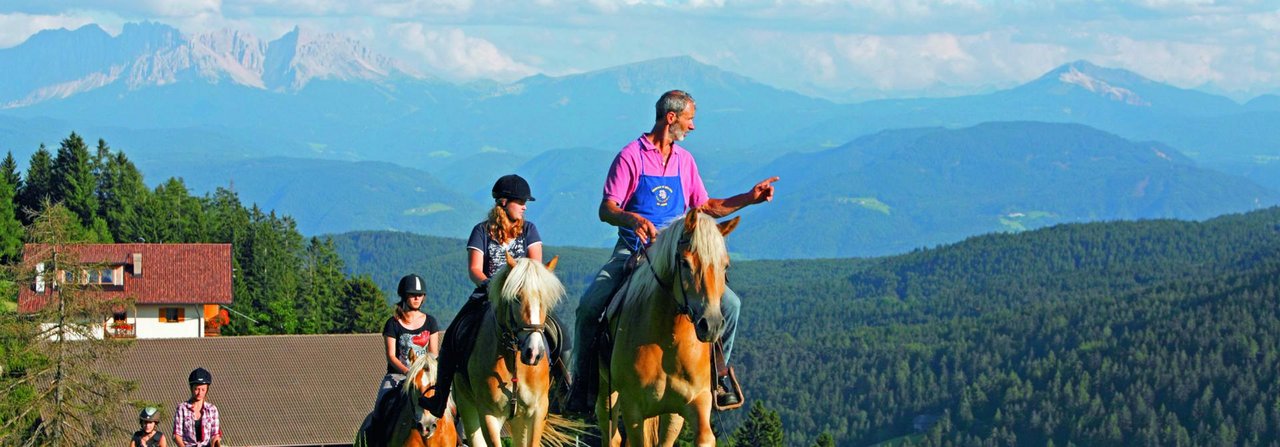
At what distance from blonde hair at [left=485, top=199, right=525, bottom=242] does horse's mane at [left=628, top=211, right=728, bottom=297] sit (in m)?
1.66

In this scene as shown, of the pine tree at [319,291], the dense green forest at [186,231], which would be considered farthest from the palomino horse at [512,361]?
the pine tree at [319,291]

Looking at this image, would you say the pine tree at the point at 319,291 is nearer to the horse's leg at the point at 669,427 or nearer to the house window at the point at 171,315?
the house window at the point at 171,315

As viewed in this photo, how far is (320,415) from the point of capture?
57.3m

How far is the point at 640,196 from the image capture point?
13.0 metres

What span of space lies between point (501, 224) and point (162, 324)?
3121 inches

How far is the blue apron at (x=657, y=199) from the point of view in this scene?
42.7ft

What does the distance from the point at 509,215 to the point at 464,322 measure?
101cm

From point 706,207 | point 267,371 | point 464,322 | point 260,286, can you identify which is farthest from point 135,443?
point 260,286

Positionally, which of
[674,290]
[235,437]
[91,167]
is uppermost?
→ [91,167]

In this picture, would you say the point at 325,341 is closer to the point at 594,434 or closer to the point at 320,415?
the point at 320,415

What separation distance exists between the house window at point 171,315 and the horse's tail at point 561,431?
78.1m

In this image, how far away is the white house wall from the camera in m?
88.7

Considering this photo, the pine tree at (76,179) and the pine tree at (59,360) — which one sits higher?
the pine tree at (76,179)

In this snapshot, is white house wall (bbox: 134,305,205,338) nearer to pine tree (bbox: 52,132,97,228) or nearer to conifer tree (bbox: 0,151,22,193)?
conifer tree (bbox: 0,151,22,193)
